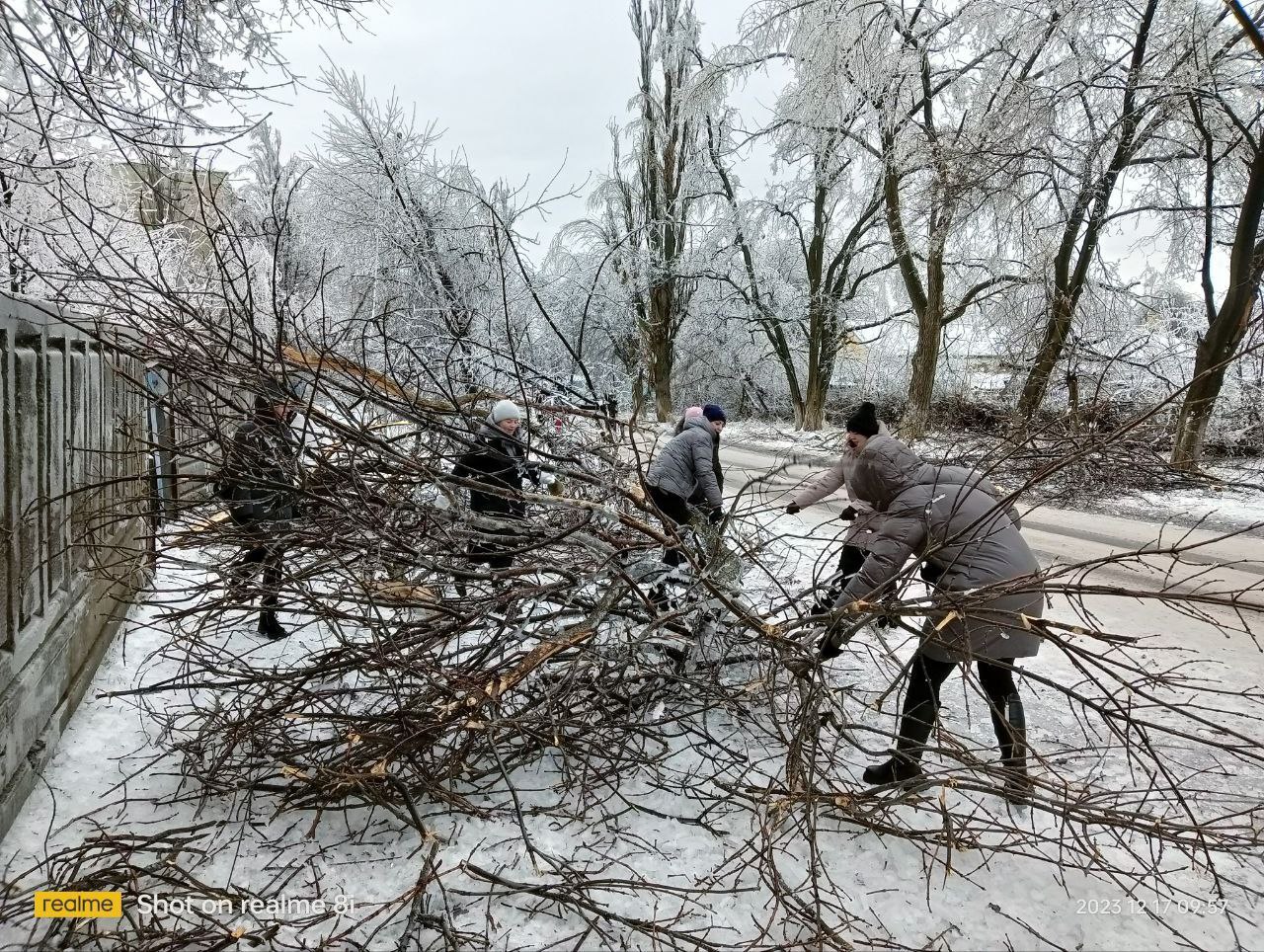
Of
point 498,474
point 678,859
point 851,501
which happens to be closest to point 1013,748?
point 678,859

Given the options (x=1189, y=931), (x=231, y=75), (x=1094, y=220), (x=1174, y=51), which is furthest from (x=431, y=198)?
(x=1189, y=931)

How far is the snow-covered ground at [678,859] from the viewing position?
240 cm

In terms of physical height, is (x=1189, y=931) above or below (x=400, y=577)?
→ below

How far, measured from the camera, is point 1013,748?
301 cm

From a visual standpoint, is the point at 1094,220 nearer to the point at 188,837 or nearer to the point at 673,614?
the point at 673,614

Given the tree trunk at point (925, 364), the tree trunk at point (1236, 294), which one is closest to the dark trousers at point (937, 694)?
the tree trunk at point (1236, 294)

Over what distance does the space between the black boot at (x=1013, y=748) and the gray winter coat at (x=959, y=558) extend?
0.80 ft

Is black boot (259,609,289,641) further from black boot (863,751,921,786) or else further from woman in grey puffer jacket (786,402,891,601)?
black boot (863,751,921,786)

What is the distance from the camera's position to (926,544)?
3.29m

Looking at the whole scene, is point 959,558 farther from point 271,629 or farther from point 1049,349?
point 1049,349

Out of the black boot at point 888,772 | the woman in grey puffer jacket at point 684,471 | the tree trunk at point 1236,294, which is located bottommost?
the black boot at point 888,772

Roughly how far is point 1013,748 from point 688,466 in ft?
10.4

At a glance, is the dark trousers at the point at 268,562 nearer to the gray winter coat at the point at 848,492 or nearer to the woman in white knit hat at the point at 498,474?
the woman in white knit hat at the point at 498,474

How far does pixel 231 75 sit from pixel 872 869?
6.78 metres
